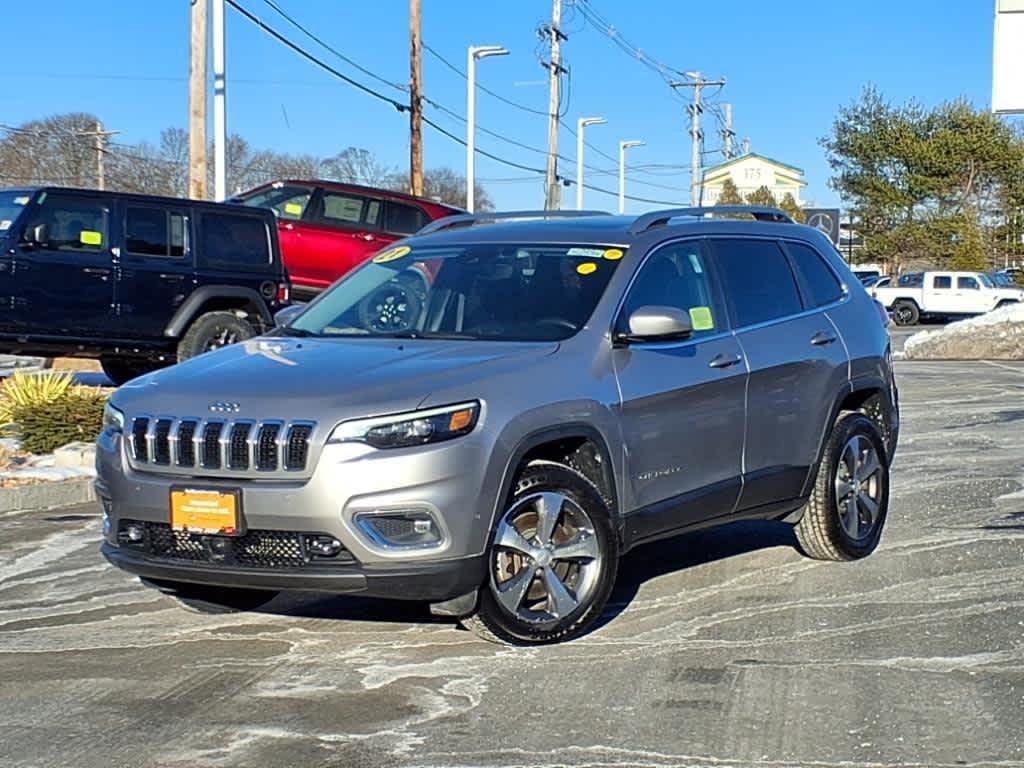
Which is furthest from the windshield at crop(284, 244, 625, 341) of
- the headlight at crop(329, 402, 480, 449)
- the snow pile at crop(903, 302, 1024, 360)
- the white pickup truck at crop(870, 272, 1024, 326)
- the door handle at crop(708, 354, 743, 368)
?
the white pickup truck at crop(870, 272, 1024, 326)

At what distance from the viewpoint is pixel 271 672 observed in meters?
5.80

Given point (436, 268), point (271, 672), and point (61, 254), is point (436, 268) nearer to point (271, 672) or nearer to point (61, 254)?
point (271, 672)

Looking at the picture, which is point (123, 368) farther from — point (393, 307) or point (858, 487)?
point (858, 487)

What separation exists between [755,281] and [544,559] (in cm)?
227

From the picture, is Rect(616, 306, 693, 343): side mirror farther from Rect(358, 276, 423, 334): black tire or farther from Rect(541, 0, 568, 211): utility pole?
Rect(541, 0, 568, 211): utility pole

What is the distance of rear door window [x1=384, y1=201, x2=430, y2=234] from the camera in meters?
20.6

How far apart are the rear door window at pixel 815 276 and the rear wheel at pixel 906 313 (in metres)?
39.1

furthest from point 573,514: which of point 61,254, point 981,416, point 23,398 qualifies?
point 981,416

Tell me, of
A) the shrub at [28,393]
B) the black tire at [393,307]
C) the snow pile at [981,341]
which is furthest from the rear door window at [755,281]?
the snow pile at [981,341]

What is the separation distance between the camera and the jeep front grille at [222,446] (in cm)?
547

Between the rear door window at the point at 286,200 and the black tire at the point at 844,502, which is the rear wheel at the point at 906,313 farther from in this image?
the black tire at the point at 844,502

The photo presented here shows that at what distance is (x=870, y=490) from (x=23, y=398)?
7.10 m

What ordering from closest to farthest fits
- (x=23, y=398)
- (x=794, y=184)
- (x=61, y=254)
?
(x=23, y=398) → (x=61, y=254) → (x=794, y=184)

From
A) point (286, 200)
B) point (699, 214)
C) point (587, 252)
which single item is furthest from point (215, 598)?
point (286, 200)
